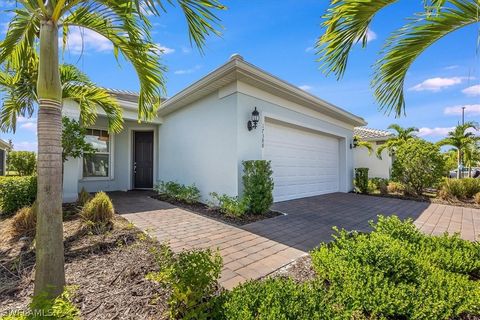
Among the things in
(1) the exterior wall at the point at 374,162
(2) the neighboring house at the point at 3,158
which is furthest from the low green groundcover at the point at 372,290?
(2) the neighboring house at the point at 3,158

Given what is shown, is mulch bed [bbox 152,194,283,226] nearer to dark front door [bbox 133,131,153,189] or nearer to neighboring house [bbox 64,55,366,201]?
neighboring house [bbox 64,55,366,201]

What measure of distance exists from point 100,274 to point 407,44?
4.68 metres

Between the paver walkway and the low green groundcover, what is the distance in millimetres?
634

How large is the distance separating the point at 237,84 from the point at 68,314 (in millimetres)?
5230

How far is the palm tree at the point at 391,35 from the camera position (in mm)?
2566

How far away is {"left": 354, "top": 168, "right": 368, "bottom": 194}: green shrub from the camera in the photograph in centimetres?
1037

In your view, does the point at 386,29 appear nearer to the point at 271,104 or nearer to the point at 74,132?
the point at 271,104

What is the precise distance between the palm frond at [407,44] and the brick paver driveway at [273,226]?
8.29 ft

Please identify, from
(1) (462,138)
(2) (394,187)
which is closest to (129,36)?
(2) (394,187)

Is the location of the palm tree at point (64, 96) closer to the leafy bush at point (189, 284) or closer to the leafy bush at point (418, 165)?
the leafy bush at point (189, 284)

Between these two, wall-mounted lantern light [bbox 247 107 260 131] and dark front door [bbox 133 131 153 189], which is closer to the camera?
wall-mounted lantern light [bbox 247 107 260 131]

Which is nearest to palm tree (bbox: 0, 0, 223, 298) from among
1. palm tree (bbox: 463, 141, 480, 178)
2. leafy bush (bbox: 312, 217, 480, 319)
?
leafy bush (bbox: 312, 217, 480, 319)

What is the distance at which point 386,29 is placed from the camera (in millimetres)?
3031

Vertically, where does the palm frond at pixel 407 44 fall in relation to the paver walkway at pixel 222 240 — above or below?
above
